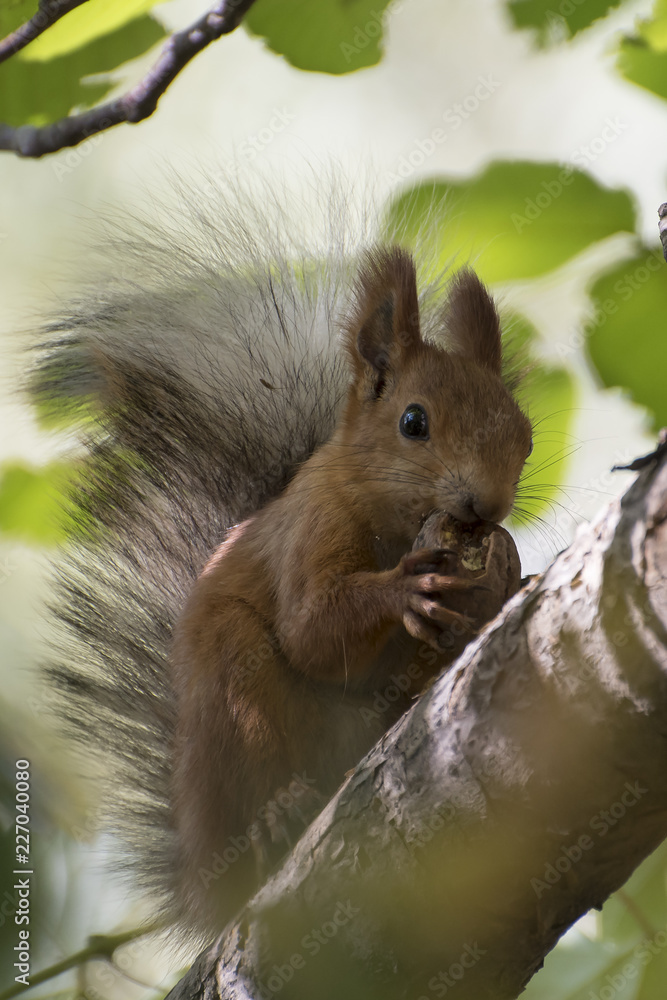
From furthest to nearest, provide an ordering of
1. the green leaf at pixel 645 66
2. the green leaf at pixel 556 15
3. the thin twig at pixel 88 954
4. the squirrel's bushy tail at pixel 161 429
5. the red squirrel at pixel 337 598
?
1. the squirrel's bushy tail at pixel 161 429
2. the thin twig at pixel 88 954
3. the red squirrel at pixel 337 598
4. the green leaf at pixel 556 15
5. the green leaf at pixel 645 66

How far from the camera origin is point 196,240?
2139 mm

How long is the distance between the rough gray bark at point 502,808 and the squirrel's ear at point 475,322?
0.87 metres

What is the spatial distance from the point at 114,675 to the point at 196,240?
1.09 meters

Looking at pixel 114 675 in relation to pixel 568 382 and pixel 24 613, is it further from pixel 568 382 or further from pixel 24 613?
pixel 568 382

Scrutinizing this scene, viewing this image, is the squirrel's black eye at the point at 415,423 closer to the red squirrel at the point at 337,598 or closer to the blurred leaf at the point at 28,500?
the red squirrel at the point at 337,598

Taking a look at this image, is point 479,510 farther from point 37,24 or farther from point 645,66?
point 37,24

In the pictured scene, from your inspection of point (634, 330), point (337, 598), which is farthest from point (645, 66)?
point (337, 598)

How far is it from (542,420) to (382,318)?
0.38 meters

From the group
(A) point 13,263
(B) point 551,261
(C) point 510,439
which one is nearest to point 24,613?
(A) point 13,263

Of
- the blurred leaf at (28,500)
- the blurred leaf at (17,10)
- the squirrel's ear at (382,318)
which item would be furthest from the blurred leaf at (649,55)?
the blurred leaf at (28,500)

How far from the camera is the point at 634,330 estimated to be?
1185 millimetres

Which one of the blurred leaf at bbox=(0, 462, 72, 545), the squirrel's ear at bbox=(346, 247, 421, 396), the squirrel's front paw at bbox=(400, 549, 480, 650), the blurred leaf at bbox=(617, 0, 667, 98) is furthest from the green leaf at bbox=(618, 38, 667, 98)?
the blurred leaf at bbox=(0, 462, 72, 545)

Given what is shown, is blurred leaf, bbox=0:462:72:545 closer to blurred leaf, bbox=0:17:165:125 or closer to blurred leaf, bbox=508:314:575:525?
blurred leaf, bbox=0:17:165:125

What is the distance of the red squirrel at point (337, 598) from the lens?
1.47 metres
